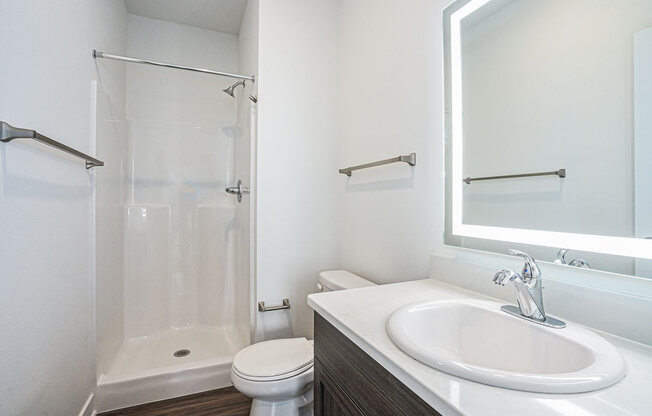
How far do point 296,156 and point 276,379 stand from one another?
1.19 metres

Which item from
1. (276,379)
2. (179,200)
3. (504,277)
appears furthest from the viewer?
(179,200)

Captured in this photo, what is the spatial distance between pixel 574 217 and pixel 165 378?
6.60 ft

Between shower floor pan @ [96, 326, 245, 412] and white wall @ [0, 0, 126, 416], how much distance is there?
0.16 meters

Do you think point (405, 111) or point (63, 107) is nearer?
point (63, 107)

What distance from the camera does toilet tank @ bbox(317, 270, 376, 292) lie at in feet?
4.94

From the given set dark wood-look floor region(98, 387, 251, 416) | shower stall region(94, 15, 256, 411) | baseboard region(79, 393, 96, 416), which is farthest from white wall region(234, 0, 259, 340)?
baseboard region(79, 393, 96, 416)

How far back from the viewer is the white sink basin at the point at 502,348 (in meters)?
0.48

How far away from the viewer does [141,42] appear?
2.38 m

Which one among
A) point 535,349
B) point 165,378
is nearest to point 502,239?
point 535,349

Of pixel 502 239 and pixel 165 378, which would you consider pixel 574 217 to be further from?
pixel 165 378

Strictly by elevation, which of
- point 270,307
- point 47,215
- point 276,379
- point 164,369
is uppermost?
point 47,215

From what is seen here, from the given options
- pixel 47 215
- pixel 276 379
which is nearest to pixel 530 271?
pixel 276 379

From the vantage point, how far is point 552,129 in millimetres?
857

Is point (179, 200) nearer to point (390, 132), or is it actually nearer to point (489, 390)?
point (390, 132)
